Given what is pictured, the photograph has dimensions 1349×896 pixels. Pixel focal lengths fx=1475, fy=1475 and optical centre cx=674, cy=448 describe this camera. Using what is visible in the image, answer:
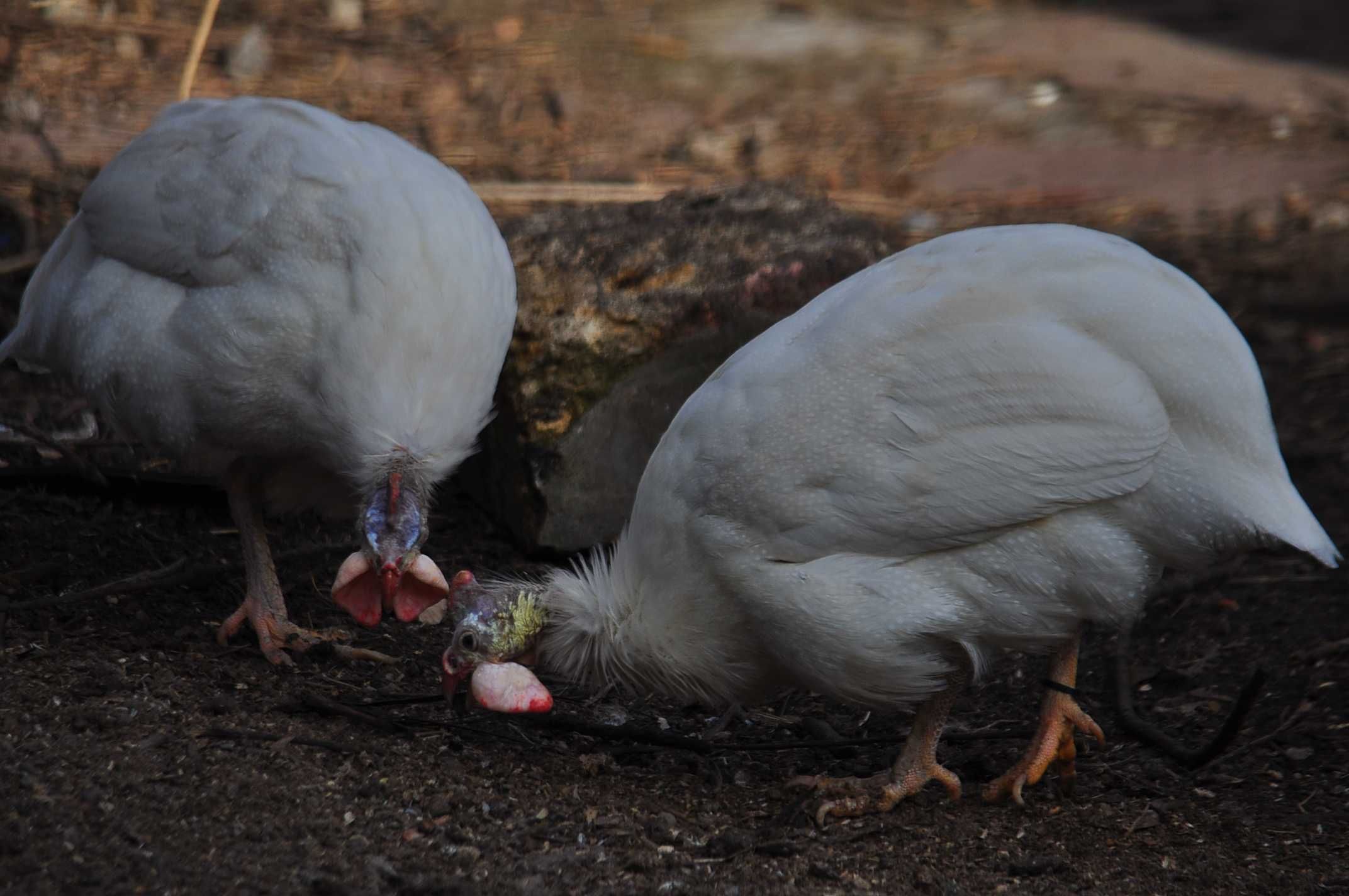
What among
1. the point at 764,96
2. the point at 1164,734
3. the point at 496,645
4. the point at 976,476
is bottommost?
the point at 1164,734

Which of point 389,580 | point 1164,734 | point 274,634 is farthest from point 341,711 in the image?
point 1164,734

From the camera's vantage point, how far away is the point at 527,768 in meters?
3.34

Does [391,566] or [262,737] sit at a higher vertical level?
[391,566]

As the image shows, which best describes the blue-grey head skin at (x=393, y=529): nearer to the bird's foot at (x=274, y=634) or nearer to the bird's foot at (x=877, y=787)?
the bird's foot at (x=274, y=634)

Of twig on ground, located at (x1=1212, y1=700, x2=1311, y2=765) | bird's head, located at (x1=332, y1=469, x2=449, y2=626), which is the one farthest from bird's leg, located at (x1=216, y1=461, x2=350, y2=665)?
twig on ground, located at (x1=1212, y1=700, x2=1311, y2=765)

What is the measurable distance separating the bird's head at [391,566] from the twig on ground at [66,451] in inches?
51.4

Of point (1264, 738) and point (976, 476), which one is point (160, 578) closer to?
point (976, 476)

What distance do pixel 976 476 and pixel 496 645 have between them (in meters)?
1.09

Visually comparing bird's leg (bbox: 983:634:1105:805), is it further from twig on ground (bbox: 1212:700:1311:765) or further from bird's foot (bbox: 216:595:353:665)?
bird's foot (bbox: 216:595:353:665)

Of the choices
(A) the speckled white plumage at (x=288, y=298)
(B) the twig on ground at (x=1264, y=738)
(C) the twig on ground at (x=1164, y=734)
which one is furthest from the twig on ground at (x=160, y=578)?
(B) the twig on ground at (x=1264, y=738)

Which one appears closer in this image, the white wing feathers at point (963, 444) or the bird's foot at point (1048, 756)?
the white wing feathers at point (963, 444)

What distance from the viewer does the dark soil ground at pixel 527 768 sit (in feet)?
9.23

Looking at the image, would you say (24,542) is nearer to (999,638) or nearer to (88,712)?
(88,712)

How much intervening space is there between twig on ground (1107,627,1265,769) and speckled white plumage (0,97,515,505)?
65.0 inches
